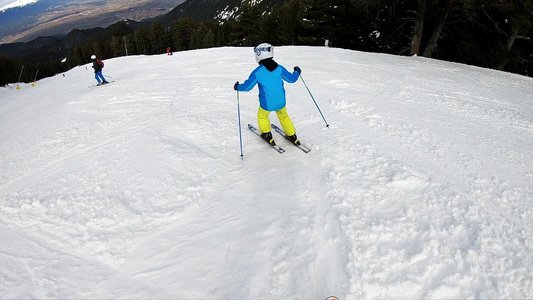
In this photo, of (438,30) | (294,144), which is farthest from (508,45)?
(294,144)

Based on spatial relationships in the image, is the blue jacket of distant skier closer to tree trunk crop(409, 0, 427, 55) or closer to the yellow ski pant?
the yellow ski pant

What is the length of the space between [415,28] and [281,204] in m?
15.7

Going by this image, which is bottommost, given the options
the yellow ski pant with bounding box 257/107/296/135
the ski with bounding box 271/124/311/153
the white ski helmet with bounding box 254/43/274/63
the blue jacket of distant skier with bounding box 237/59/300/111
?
the ski with bounding box 271/124/311/153

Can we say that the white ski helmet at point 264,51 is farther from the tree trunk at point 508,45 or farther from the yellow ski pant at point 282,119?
the tree trunk at point 508,45

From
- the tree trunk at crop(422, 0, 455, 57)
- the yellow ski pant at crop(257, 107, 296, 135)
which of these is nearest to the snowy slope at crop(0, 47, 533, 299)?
the yellow ski pant at crop(257, 107, 296, 135)

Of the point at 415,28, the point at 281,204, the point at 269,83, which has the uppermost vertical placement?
the point at 415,28

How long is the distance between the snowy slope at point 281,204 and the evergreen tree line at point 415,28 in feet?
28.7

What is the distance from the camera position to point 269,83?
4.88 meters

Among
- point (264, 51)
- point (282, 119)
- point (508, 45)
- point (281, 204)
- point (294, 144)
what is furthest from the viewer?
point (508, 45)

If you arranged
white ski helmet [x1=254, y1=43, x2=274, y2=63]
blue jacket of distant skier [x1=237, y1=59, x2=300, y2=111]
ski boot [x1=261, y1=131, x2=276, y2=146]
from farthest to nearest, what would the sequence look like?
ski boot [x1=261, y1=131, x2=276, y2=146], blue jacket of distant skier [x1=237, y1=59, x2=300, y2=111], white ski helmet [x1=254, y1=43, x2=274, y2=63]

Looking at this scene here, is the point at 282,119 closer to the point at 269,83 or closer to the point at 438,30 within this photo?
the point at 269,83

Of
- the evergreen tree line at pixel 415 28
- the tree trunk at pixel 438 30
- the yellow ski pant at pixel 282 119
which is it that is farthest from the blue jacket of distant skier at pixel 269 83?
the tree trunk at pixel 438 30

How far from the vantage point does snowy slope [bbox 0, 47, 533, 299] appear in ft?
9.26

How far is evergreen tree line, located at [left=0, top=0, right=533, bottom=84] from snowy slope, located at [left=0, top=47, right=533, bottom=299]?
28.7 ft
